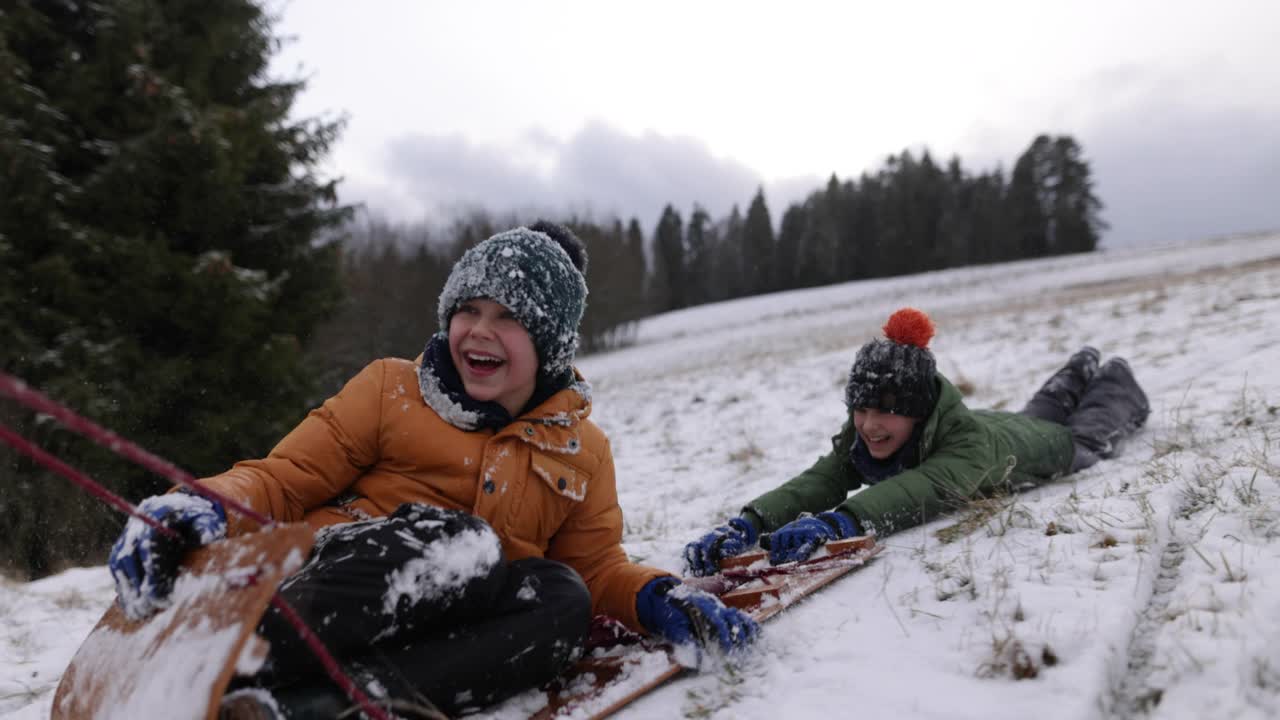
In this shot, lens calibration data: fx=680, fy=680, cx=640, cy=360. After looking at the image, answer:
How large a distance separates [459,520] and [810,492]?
2194 millimetres

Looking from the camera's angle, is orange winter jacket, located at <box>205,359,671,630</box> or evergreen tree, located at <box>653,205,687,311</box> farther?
evergreen tree, located at <box>653,205,687,311</box>

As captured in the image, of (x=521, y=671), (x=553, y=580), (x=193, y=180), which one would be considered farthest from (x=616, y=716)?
(x=193, y=180)

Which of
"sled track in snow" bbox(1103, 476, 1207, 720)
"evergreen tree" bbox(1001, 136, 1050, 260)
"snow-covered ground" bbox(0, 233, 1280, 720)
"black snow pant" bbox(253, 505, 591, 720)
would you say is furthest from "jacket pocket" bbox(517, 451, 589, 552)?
"evergreen tree" bbox(1001, 136, 1050, 260)

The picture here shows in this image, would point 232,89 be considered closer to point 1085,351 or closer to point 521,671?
point 521,671

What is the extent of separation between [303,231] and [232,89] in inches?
62.7

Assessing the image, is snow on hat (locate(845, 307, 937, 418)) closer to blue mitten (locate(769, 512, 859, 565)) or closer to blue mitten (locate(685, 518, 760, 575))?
blue mitten (locate(769, 512, 859, 565))

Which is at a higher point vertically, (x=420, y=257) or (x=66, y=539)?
(x=420, y=257)

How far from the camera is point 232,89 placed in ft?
23.7

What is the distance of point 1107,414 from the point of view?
4430 mm

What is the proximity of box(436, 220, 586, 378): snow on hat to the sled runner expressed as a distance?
0.99 meters

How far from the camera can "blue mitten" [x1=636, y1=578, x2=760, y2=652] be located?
6.56 ft

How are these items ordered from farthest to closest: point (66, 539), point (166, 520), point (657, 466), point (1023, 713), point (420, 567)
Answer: point (657, 466) → point (66, 539) → point (420, 567) → point (166, 520) → point (1023, 713)

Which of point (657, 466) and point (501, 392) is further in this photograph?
point (657, 466)

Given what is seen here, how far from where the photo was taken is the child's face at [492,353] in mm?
2395
